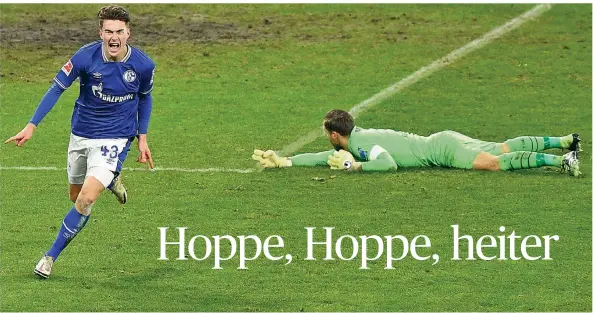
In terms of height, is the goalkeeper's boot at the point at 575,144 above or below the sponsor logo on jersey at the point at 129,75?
above

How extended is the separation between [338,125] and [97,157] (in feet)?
12.5

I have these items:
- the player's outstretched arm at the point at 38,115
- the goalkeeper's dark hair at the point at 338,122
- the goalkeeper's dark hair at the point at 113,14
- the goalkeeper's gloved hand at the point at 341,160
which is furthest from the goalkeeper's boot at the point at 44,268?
the goalkeeper's gloved hand at the point at 341,160

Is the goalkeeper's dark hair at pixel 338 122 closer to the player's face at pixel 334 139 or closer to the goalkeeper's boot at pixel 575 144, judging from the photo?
the player's face at pixel 334 139

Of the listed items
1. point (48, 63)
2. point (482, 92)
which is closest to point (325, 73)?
point (482, 92)

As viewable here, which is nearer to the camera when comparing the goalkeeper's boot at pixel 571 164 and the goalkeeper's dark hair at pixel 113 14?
the goalkeeper's dark hair at pixel 113 14

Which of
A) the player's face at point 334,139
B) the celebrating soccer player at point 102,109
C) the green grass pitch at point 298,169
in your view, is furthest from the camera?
the player's face at point 334,139

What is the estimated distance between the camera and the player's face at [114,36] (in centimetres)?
1361

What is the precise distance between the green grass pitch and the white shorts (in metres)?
0.73

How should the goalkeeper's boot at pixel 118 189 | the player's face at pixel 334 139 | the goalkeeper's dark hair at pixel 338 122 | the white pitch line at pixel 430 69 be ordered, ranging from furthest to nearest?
1. the white pitch line at pixel 430 69
2. the player's face at pixel 334 139
3. the goalkeeper's dark hair at pixel 338 122
4. the goalkeeper's boot at pixel 118 189

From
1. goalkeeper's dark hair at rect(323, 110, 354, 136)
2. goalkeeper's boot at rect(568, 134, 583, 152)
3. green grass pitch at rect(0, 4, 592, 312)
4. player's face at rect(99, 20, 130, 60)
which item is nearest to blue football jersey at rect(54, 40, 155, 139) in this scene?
player's face at rect(99, 20, 130, 60)

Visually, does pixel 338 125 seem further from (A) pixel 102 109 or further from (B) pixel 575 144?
(A) pixel 102 109

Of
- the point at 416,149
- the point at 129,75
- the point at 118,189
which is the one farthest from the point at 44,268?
the point at 416,149

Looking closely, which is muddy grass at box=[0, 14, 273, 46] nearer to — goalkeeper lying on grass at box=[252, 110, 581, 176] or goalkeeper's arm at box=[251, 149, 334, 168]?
goalkeeper's arm at box=[251, 149, 334, 168]

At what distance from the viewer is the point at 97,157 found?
45.8 ft
